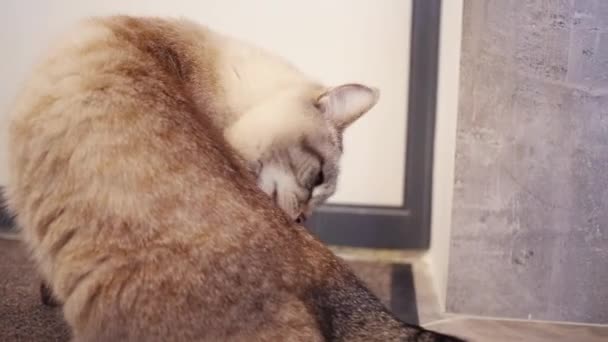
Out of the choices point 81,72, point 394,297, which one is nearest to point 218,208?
point 81,72

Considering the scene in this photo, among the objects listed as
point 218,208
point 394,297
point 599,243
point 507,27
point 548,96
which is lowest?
point 394,297

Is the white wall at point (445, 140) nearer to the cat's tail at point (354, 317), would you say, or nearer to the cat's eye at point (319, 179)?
the cat's eye at point (319, 179)

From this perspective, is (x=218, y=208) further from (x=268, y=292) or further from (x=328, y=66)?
(x=328, y=66)

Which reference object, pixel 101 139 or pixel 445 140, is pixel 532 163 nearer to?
pixel 445 140

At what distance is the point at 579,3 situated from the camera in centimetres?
157

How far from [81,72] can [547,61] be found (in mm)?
1061

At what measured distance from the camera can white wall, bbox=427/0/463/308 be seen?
179cm

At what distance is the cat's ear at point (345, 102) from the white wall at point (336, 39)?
700mm

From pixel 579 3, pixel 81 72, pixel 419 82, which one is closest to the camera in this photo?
pixel 81 72

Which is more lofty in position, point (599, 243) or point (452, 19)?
point (452, 19)

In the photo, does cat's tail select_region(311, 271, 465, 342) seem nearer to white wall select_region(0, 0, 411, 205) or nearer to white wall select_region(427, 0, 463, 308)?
white wall select_region(427, 0, 463, 308)

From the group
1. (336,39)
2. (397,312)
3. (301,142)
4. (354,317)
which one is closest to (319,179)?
(301,142)

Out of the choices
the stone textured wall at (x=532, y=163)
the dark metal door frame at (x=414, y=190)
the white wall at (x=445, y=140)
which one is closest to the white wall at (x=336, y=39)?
the dark metal door frame at (x=414, y=190)

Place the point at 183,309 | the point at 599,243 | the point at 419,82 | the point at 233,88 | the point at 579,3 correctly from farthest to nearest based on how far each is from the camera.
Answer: the point at 419,82 → the point at 599,243 → the point at 579,3 → the point at 233,88 → the point at 183,309
